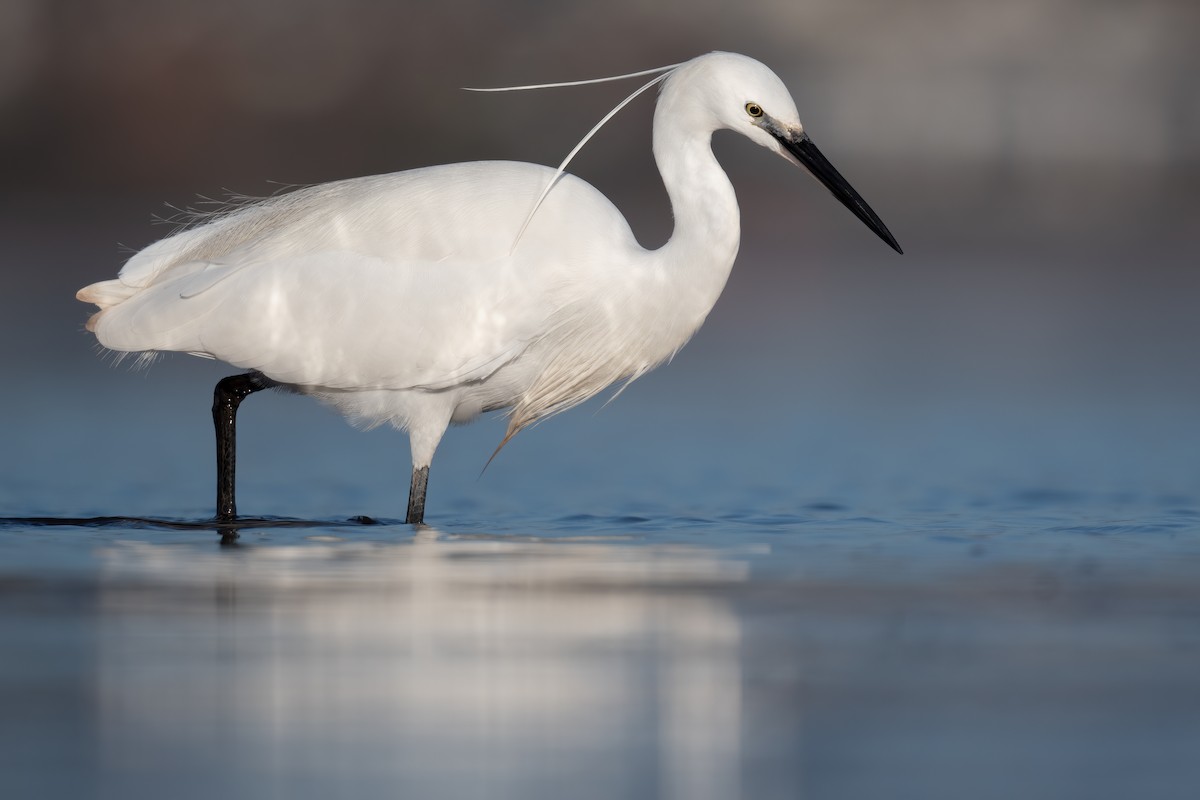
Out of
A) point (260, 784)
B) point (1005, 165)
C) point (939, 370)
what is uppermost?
point (1005, 165)

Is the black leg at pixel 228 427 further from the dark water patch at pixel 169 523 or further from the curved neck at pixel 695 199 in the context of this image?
the curved neck at pixel 695 199

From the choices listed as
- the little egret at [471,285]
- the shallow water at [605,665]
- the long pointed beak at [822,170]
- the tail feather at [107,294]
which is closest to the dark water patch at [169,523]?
the little egret at [471,285]

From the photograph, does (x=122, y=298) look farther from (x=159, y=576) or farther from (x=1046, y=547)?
(x=1046, y=547)

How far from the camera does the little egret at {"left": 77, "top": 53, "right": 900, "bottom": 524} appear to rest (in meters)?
6.32

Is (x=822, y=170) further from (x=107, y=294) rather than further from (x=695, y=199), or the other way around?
(x=107, y=294)

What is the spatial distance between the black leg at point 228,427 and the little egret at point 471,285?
0.03 ft

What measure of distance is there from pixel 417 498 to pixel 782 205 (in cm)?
1179

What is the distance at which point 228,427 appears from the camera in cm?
675

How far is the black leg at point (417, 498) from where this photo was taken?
6.47 metres

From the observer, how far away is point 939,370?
1031 cm

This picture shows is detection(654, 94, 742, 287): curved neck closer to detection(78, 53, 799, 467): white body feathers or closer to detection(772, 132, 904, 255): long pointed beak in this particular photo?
detection(78, 53, 799, 467): white body feathers

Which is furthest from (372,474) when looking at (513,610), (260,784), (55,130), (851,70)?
(851,70)

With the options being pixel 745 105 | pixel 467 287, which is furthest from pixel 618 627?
pixel 745 105

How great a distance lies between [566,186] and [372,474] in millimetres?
1805
